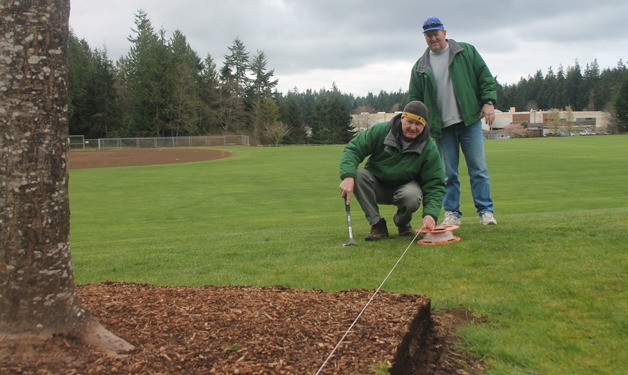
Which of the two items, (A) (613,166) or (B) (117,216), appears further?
(A) (613,166)

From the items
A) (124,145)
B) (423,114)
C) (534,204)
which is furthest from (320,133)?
(423,114)

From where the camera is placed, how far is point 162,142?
188 feet

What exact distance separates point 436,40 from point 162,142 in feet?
179

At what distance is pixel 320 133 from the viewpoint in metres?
81.6

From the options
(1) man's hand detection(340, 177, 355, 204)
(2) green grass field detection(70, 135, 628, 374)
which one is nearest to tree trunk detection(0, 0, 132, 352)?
(2) green grass field detection(70, 135, 628, 374)

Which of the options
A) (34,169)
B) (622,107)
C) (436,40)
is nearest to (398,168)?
(436,40)

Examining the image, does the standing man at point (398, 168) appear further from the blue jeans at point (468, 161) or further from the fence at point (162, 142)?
the fence at point (162, 142)

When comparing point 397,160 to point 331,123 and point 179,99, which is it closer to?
point 179,99

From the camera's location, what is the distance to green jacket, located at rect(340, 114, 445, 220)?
5.28 meters

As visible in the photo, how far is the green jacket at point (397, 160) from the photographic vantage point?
17.3ft

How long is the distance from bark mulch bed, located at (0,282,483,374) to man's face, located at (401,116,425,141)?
2169mm

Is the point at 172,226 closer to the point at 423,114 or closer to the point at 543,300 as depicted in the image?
the point at 423,114

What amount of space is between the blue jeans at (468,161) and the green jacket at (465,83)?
0.21m

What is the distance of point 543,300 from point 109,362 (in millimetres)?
2624
